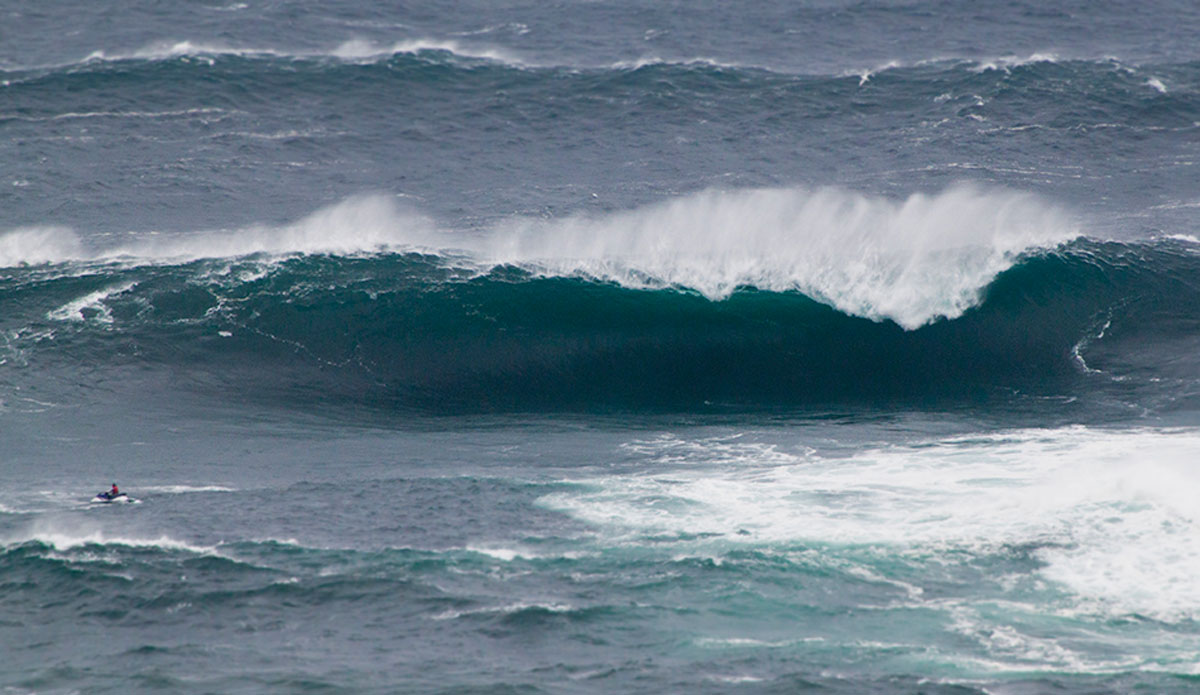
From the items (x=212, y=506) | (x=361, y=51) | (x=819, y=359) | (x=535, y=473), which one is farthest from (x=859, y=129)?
(x=212, y=506)

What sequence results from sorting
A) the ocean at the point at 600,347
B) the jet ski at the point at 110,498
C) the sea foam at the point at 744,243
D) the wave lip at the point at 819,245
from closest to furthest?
1. the ocean at the point at 600,347
2. the jet ski at the point at 110,498
3. the wave lip at the point at 819,245
4. the sea foam at the point at 744,243

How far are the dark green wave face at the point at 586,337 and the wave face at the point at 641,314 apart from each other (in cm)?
5

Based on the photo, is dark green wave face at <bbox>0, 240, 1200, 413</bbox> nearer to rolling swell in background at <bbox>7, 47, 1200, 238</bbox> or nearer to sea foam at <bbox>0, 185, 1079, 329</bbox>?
sea foam at <bbox>0, 185, 1079, 329</bbox>

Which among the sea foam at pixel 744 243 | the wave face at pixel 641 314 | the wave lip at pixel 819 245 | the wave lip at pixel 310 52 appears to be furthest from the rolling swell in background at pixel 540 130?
the wave face at pixel 641 314

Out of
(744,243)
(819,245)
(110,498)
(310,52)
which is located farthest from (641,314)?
(310,52)

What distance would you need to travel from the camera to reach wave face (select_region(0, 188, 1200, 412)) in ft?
101

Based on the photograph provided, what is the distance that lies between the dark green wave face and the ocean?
4.8 inches

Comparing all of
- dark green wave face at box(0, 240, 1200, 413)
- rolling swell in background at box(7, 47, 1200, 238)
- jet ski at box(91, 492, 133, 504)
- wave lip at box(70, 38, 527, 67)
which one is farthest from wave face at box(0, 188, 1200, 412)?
wave lip at box(70, 38, 527, 67)

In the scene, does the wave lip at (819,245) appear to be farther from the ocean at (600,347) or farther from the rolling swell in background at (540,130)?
the rolling swell in background at (540,130)

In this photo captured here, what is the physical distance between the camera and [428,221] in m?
37.5

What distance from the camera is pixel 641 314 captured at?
107ft

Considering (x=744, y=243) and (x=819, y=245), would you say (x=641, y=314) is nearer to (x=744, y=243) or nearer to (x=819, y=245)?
(x=744, y=243)

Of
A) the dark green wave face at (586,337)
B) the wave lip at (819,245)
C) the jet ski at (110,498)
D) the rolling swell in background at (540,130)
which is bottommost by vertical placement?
the jet ski at (110,498)

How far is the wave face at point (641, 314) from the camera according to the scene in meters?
30.8
